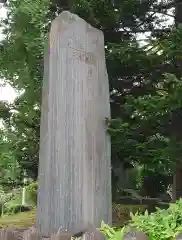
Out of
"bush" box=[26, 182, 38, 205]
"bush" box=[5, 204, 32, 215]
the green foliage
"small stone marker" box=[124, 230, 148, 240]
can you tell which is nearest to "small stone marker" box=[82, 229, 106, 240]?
the green foliage

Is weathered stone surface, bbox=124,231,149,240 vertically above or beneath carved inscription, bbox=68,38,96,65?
beneath

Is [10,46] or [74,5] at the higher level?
[74,5]

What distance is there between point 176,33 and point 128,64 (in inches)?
28.5

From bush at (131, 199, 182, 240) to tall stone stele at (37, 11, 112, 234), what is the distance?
142 cm

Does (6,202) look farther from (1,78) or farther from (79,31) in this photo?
(79,31)

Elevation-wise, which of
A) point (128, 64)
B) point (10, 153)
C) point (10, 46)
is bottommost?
point (10, 153)

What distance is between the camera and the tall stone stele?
3574mm

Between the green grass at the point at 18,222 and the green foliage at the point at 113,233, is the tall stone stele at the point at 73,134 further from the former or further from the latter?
the green grass at the point at 18,222

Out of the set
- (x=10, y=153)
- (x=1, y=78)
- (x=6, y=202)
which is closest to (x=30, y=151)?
(x=10, y=153)

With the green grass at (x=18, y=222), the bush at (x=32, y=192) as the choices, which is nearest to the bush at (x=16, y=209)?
the bush at (x=32, y=192)

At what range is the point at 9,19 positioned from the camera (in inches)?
219

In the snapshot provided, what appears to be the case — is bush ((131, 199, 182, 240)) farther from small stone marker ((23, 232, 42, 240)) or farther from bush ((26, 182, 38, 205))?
bush ((26, 182, 38, 205))

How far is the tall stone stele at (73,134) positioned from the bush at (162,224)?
1.42m

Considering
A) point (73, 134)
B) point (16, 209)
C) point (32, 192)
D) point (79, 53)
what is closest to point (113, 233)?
point (73, 134)
